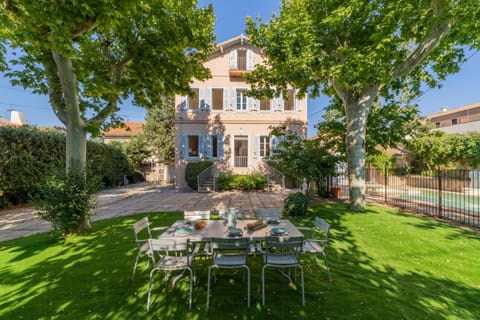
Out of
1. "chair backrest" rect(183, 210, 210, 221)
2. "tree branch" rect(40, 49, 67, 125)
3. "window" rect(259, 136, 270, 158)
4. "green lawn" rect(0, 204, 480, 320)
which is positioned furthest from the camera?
"window" rect(259, 136, 270, 158)

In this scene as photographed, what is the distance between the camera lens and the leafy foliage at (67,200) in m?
4.68

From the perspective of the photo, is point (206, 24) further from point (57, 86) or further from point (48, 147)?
point (48, 147)

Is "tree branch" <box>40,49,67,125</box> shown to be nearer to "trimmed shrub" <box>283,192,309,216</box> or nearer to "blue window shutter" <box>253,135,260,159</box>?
"trimmed shrub" <box>283,192,309,216</box>

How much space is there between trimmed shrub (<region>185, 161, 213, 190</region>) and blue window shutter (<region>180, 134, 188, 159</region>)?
3.47 feet

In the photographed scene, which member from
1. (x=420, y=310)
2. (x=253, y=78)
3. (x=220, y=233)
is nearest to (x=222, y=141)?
(x=253, y=78)

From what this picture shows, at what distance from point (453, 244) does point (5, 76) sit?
A: 11.9m

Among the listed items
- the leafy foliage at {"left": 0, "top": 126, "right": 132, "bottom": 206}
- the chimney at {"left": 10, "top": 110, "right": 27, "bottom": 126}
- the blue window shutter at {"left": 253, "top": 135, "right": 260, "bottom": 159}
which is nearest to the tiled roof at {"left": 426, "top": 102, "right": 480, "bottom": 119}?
the blue window shutter at {"left": 253, "top": 135, "right": 260, "bottom": 159}

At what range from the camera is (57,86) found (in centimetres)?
520

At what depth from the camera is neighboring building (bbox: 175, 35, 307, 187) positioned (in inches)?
545

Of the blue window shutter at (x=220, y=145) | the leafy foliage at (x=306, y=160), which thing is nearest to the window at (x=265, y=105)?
the blue window shutter at (x=220, y=145)

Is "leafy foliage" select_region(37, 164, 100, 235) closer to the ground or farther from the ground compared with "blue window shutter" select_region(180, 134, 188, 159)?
closer to the ground

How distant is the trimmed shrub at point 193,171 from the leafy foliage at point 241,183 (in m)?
1.32

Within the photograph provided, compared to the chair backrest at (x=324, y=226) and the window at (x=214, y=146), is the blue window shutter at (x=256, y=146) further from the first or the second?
the chair backrest at (x=324, y=226)

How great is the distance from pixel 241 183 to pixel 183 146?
4.83 metres
